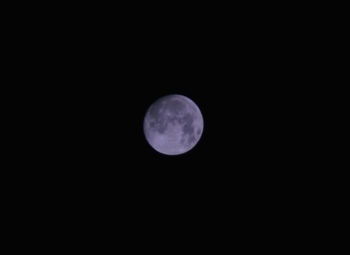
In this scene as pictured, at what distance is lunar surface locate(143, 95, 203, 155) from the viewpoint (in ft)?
18.7

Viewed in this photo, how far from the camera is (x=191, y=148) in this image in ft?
20.1

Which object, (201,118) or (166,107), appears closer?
(166,107)

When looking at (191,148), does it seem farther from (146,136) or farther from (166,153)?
(146,136)

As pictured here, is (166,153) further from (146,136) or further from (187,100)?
(187,100)

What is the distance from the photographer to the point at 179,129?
225 inches

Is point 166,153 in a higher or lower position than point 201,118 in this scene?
lower

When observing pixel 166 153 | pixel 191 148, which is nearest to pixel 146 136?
pixel 166 153

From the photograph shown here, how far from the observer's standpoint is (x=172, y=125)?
5.68m

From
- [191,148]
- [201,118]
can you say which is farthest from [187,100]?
[191,148]

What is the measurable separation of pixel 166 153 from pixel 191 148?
55 cm

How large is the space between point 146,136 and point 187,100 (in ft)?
3.83

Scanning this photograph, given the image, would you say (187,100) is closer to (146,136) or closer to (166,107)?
(166,107)

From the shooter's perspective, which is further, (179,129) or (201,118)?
(201,118)

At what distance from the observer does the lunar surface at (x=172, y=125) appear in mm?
5707
